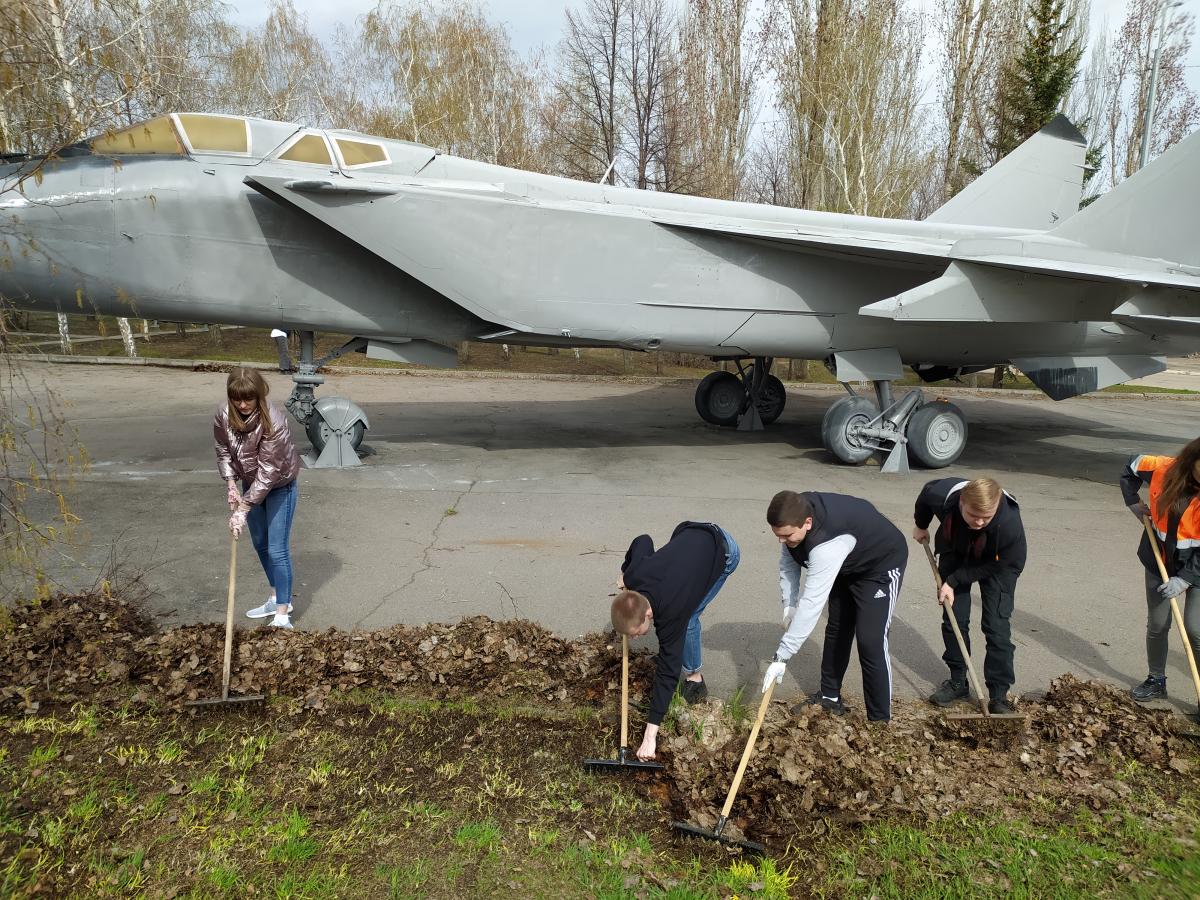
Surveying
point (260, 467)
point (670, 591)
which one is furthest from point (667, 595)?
point (260, 467)

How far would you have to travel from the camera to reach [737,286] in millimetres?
9742

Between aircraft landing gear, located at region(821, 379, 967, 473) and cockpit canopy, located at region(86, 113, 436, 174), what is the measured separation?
665cm

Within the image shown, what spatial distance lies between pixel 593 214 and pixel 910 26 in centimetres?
1855

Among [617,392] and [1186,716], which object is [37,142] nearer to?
[1186,716]

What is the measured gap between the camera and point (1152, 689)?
445cm

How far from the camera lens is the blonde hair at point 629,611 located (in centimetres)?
328

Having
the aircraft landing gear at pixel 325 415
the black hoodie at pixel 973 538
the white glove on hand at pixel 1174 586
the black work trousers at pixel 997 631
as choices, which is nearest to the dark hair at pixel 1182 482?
the white glove on hand at pixel 1174 586

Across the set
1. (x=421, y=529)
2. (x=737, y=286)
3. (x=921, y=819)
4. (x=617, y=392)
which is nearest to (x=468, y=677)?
(x=921, y=819)

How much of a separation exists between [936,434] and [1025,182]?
5.75 m

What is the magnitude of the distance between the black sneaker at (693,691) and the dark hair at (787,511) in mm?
1282

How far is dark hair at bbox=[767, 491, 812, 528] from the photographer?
3.45 meters

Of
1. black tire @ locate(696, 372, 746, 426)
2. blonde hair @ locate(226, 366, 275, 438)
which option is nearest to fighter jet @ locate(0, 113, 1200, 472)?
black tire @ locate(696, 372, 746, 426)

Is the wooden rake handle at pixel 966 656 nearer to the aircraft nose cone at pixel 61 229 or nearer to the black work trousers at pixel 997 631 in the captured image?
the black work trousers at pixel 997 631

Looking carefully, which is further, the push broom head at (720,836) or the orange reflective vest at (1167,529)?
the orange reflective vest at (1167,529)
